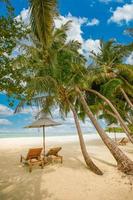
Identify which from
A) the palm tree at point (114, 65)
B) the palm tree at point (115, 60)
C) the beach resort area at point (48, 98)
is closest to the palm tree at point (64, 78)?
the beach resort area at point (48, 98)

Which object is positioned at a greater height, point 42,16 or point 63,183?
point 42,16

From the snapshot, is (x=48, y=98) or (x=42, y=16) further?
(x=48, y=98)

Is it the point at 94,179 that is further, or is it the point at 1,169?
the point at 1,169

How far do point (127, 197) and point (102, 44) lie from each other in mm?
14930

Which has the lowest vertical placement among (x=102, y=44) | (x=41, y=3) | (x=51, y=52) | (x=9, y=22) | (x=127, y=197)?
(x=127, y=197)

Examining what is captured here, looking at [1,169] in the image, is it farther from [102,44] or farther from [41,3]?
[102,44]

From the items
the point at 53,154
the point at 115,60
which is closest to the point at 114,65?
the point at 115,60

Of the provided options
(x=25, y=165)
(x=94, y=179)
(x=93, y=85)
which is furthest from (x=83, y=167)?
(x=93, y=85)

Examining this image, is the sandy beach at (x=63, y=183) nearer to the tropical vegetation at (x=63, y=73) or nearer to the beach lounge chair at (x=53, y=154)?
the beach lounge chair at (x=53, y=154)

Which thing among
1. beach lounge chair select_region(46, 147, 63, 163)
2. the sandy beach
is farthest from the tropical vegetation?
beach lounge chair select_region(46, 147, 63, 163)

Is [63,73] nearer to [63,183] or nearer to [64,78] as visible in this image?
[64,78]

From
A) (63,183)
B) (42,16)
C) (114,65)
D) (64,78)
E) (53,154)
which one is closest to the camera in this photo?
(42,16)

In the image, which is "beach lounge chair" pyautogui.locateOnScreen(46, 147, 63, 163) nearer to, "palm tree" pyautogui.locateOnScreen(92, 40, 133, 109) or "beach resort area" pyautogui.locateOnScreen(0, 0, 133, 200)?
"beach resort area" pyautogui.locateOnScreen(0, 0, 133, 200)

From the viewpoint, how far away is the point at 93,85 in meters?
20.9
